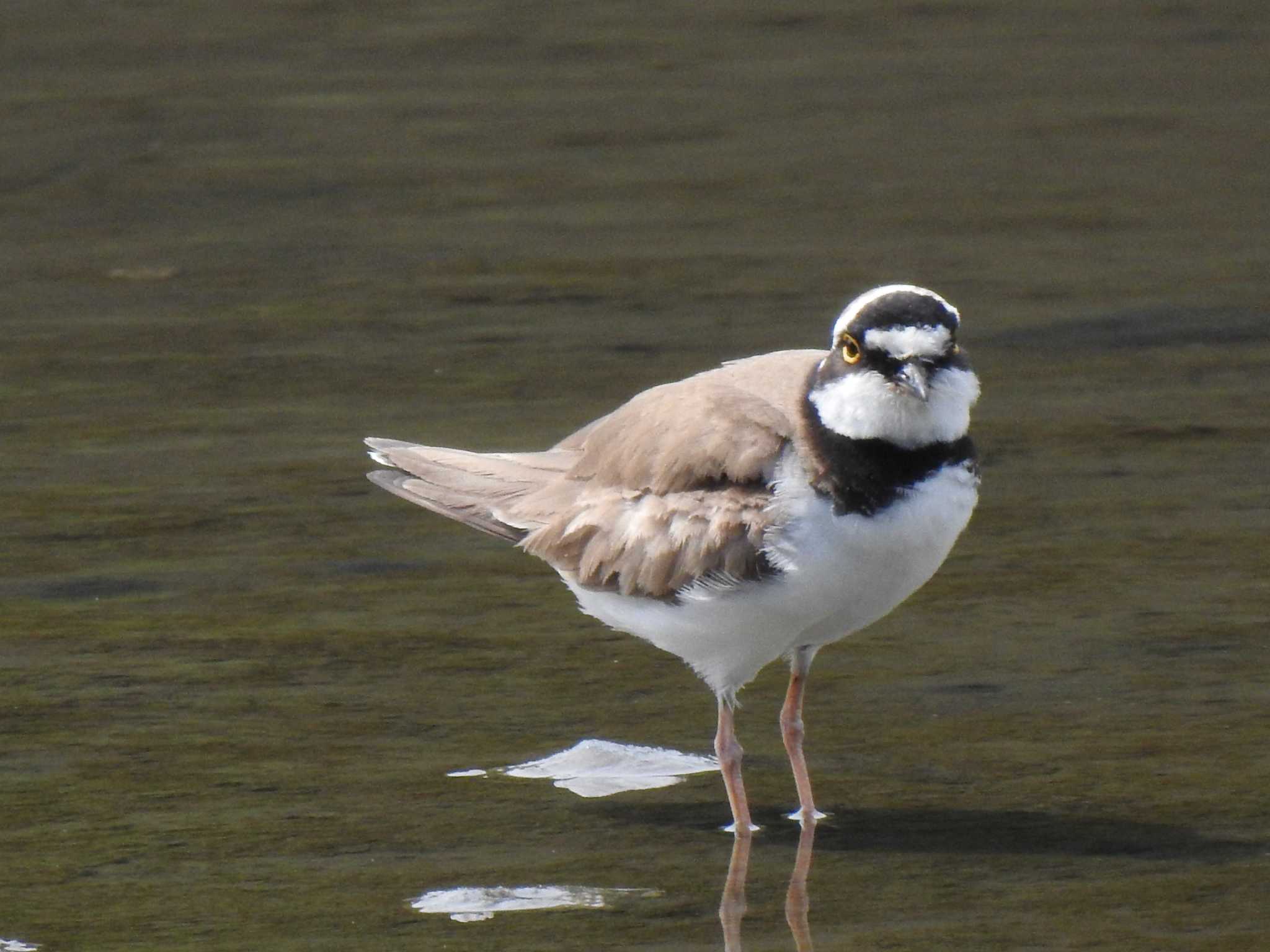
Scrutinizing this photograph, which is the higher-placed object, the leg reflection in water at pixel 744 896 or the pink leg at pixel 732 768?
the pink leg at pixel 732 768

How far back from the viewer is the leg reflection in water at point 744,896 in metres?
5.55

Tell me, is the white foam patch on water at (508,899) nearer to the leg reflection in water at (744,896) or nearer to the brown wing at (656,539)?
the leg reflection in water at (744,896)

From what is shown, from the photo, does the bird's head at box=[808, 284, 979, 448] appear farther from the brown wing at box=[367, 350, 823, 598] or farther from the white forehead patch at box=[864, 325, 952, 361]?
the brown wing at box=[367, 350, 823, 598]

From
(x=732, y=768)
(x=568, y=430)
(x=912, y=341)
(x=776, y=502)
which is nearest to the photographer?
(x=912, y=341)

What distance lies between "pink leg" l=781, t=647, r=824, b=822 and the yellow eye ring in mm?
992

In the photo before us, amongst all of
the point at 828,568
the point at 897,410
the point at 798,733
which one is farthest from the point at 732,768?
the point at 897,410

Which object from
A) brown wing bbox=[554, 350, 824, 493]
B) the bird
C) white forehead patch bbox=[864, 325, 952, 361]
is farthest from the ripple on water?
white forehead patch bbox=[864, 325, 952, 361]

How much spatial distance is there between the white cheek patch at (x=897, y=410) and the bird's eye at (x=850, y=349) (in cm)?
5

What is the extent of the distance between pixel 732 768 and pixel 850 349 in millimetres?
1262

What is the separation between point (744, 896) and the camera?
5.82m

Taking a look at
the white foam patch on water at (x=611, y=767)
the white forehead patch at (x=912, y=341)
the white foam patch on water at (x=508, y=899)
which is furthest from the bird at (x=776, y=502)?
the white foam patch on water at (x=508, y=899)

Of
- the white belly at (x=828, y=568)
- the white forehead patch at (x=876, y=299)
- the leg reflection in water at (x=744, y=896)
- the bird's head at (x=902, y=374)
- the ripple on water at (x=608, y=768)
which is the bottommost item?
the leg reflection in water at (x=744, y=896)

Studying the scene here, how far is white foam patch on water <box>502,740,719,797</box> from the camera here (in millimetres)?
6410

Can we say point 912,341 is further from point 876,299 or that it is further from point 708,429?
point 708,429
